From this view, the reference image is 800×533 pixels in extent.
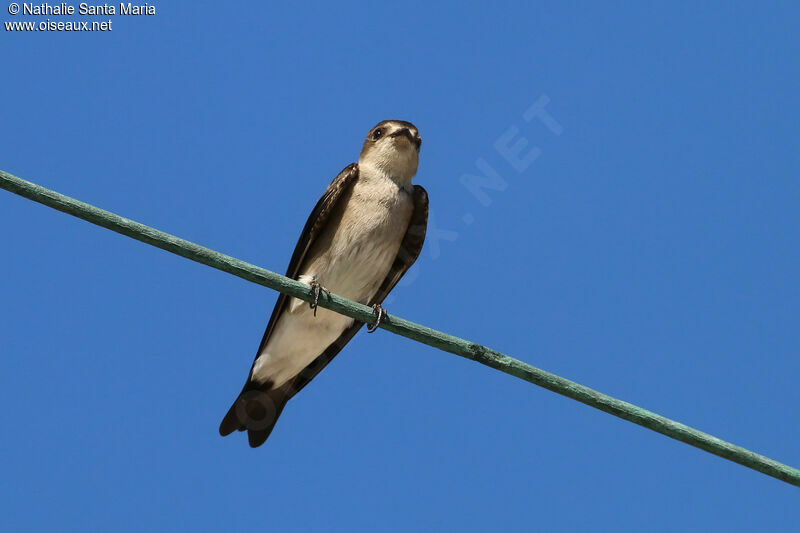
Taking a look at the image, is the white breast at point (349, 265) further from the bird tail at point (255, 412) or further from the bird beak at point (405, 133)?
the bird beak at point (405, 133)

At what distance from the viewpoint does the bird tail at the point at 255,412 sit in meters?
8.11

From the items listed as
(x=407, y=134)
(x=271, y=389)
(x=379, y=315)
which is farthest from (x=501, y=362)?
(x=271, y=389)

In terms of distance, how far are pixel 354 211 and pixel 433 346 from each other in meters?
2.98

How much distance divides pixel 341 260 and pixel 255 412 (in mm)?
1534

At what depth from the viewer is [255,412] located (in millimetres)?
8258

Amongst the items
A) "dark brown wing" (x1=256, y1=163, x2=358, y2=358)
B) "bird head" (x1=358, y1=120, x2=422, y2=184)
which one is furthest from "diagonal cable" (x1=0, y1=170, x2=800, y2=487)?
"bird head" (x1=358, y1=120, x2=422, y2=184)

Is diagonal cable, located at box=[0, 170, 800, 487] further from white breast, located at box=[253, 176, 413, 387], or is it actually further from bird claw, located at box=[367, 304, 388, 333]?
white breast, located at box=[253, 176, 413, 387]

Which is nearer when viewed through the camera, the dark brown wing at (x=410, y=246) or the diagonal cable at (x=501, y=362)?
the diagonal cable at (x=501, y=362)

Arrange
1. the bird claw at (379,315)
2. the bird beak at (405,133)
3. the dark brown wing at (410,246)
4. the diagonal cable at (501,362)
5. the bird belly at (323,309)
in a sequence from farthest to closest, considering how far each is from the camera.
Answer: the bird beak at (405,133), the dark brown wing at (410,246), the bird belly at (323,309), the bird claw at (379,315), the diagonal cable at (501,362)

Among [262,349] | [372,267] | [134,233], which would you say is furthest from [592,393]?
[262,349]

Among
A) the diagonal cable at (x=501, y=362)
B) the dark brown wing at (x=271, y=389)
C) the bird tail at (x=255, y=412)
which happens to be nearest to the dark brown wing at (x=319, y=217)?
the dark brown wing at (x=271, y=389)

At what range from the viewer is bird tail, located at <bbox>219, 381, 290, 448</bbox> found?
26.6ft

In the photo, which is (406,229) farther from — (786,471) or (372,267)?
(786,471)

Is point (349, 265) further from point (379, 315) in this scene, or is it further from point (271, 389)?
point (379, 315)
